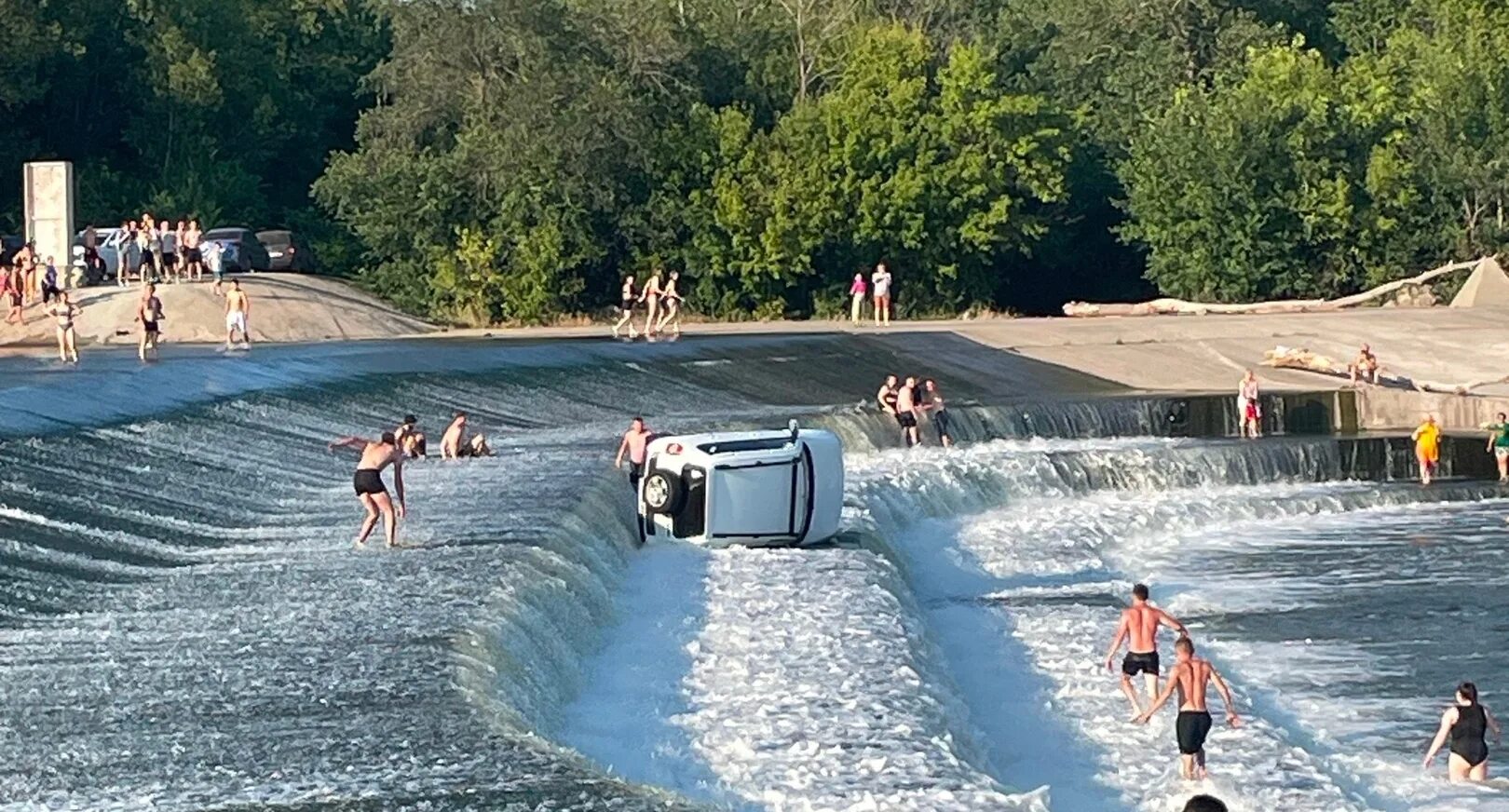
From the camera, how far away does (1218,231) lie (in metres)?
62.1

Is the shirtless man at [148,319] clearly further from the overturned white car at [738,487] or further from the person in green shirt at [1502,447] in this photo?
the person in green shirt at [1502,447]

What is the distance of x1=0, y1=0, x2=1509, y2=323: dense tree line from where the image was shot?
190 feet

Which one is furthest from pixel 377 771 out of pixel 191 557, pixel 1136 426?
pixel 1136 426

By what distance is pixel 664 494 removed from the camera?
2559 cm

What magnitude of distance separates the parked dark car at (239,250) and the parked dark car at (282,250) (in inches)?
8.8

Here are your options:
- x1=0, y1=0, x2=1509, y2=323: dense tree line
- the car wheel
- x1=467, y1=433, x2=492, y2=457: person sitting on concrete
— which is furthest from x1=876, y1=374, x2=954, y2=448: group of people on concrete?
x1=0, y1=0, x2=1509, y2=323: dense tree line

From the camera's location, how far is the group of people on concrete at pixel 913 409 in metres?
37.9

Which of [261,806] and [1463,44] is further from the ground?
[1463,44]

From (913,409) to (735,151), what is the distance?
2283 cm

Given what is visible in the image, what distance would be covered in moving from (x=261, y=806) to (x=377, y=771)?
33.5 inches

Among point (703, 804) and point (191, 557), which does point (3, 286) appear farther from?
point (703, 804)

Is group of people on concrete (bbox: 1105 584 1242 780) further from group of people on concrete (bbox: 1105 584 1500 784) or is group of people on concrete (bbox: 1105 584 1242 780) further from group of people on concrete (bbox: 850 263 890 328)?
group of people on concrete (bbox: 850 263 890 328)

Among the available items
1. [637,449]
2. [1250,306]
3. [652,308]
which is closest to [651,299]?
[652,308]

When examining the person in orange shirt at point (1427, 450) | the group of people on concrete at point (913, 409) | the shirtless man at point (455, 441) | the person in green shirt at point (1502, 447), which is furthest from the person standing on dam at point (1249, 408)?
the shirtless man at point (455, 441)
